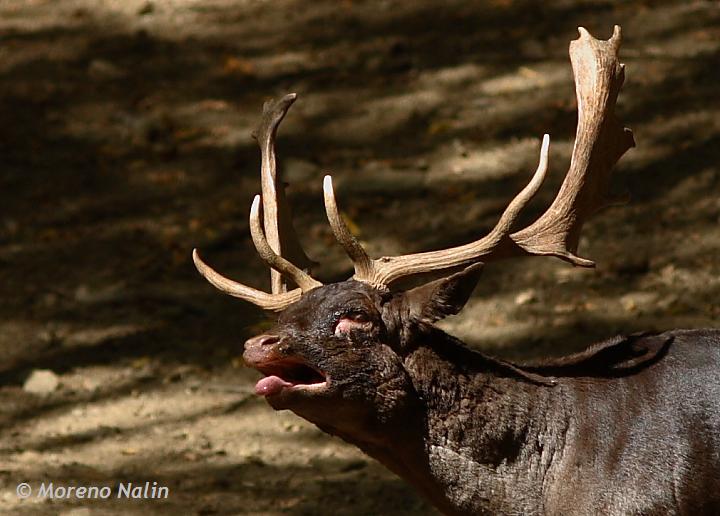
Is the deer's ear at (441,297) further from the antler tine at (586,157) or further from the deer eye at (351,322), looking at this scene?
the antler tine at (586,157)

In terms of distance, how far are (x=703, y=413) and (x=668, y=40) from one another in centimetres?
591

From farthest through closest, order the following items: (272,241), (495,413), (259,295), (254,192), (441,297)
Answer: (254,192) < (272,241) < (259,295) < (495,413) < (441,297)

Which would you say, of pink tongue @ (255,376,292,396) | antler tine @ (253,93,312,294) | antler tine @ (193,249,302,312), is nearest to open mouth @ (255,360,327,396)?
pink tongue @ (255,376,292,396)

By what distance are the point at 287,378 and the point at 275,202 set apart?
2.76 feet

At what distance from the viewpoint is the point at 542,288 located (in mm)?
7992

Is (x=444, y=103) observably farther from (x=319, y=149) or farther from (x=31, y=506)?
(x=31, y=506)

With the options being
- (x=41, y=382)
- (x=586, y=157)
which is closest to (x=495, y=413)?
(x=586, y=157)

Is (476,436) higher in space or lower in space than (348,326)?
lower

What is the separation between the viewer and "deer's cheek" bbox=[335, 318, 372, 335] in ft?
14.9

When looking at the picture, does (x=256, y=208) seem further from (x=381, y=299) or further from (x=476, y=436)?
(x=476, y=436)

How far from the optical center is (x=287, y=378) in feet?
15.1

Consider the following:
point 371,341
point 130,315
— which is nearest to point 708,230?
point 130,315

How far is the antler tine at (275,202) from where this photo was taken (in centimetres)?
518

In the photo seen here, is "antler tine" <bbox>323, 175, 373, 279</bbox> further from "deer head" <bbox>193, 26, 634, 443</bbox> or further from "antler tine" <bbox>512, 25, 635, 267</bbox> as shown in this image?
"antler tine" <bbox>512, 25, 635, 267</bbox>
